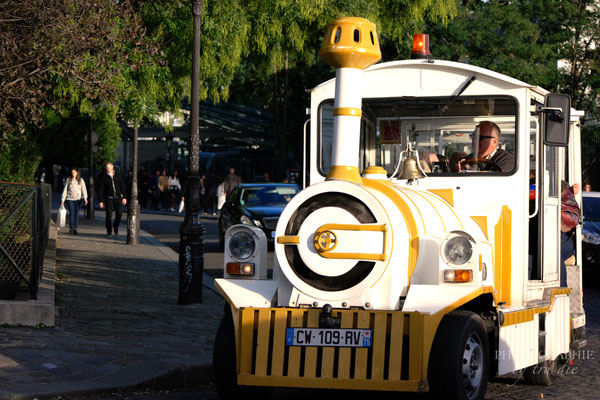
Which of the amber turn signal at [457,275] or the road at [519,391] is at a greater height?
the amber turn signal at [457,275]

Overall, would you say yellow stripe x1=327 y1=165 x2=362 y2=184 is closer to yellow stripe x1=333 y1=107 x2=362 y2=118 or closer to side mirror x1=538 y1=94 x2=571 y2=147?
yellow stripe x1=333 y1=107 x2=362 y2=118

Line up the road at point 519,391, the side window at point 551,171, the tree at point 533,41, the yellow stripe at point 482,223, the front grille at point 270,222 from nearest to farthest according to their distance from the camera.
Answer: the yellow stripe at point 482,223, the road at point 519,391, the side window at point 551,171, the front grille at point 270,222, the tree at point 533,41

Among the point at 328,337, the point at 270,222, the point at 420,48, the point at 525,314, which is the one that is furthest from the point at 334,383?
the point at 270,222

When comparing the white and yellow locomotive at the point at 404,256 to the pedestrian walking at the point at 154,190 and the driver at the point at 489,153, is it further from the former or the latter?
the pedestrian walking at the point at 154,190

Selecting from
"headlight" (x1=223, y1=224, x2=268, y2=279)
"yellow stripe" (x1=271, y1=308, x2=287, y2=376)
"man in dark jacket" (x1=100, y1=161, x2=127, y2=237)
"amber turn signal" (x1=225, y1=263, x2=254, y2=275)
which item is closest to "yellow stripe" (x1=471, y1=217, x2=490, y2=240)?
"headlight" (x1=223, y1=224, x2=268, y2=279)

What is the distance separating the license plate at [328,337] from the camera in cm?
602

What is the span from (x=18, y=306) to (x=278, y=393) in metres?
3.34

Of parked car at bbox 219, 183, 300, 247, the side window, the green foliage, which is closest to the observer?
the side window

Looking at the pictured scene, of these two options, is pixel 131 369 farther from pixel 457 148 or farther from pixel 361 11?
pixel 361 11

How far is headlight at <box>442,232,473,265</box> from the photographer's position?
6.20 m

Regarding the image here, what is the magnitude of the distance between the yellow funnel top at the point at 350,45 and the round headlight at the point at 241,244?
4.16 feet

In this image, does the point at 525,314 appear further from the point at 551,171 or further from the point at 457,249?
the point at 551,171

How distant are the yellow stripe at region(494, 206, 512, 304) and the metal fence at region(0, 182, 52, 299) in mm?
5224

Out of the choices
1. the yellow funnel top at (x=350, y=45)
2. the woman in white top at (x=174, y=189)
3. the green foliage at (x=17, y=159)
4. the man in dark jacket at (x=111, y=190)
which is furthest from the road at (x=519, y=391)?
the woman in white top at (x=174, y=189)
